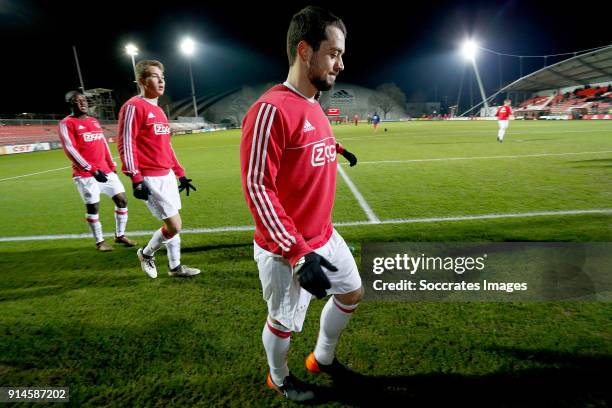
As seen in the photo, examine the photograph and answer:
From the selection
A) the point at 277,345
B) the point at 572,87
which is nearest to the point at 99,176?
the point at 277,345

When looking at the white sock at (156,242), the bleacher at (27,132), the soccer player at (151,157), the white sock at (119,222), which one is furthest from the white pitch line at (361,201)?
the bleacher at (27,132)

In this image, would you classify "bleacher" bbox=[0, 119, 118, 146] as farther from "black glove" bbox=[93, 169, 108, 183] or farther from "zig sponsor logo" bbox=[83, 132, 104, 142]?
"black glove" bbox=[93, 169, 108, 183]

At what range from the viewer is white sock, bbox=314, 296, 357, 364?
6.55ft

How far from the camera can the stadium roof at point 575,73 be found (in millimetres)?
48406

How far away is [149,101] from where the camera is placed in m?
3.43

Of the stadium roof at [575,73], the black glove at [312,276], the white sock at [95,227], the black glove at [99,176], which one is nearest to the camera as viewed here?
the black glove at [312,276]

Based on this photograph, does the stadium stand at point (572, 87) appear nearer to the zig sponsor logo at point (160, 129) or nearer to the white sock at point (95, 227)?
the zig sponsor logo at point (160, 129)

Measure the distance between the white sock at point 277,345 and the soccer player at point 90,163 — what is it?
3.48 meters

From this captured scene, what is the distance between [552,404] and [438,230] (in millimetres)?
2723

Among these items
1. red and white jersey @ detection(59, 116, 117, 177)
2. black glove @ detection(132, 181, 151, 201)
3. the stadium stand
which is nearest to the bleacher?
red and white jersey @ detection(59, 116, 117, 177)

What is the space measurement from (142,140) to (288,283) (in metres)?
2.47

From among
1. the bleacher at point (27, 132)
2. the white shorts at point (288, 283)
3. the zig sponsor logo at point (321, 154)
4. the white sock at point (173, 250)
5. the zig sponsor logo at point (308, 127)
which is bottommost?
the white sock at point (173, 250)

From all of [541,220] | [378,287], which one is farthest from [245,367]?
[541,220]

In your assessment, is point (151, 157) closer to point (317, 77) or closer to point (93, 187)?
point (93, 187)
